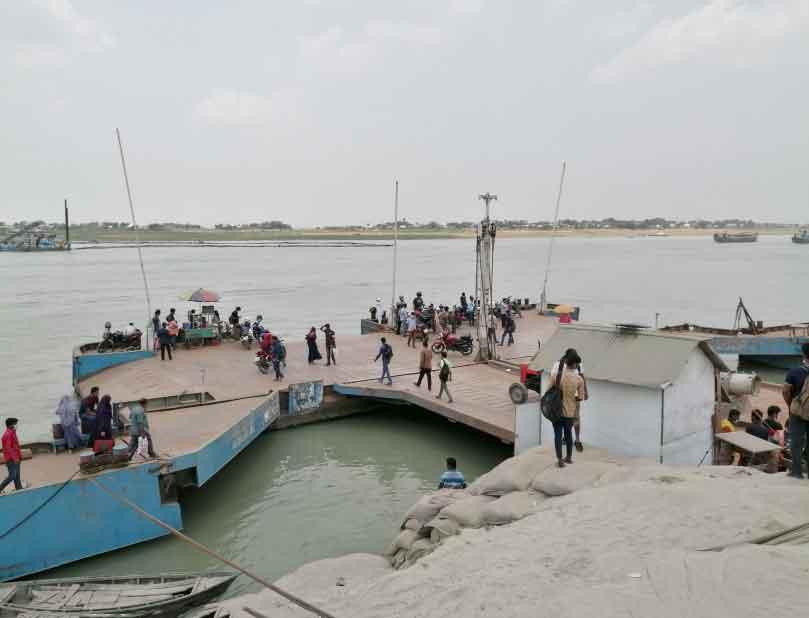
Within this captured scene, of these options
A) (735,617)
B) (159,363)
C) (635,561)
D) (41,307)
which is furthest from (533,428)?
(41,307)

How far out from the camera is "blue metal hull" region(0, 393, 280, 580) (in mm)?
9016

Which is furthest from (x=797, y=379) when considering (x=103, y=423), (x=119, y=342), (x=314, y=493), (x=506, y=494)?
(x=119, y=342)

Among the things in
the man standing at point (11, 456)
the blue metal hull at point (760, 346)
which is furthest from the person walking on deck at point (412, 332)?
the man standing at point (11, 456)

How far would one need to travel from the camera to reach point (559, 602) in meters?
4.64

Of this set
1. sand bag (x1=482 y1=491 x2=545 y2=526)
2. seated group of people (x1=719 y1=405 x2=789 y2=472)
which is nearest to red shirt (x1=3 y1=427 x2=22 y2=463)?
sand bag (x1=482 y1=491 x2=545 y2=526)

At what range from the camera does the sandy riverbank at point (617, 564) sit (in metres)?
4.35

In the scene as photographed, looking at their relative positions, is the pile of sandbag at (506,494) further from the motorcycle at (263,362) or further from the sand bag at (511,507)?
the motorcycle at (263,362)

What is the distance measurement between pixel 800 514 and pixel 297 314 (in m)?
42.8

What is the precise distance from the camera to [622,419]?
32.4 ft

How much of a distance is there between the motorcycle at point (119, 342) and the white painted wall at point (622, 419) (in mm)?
14500

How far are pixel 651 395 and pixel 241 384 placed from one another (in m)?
10.3

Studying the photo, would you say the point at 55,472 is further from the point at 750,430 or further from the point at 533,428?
the point at 750,430

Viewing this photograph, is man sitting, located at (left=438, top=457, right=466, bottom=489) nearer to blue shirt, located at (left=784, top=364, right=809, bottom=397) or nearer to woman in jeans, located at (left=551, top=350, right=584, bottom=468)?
woman in jeans, located at (left=551, top=350, right=584, bottom=468)

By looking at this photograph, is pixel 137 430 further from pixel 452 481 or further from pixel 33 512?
pixel 452 481
